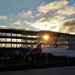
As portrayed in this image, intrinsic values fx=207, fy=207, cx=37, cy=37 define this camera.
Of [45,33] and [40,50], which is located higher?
[45,33]

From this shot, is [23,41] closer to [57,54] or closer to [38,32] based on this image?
[38,32]

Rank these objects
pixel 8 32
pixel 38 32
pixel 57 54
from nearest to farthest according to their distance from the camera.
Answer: pixel 57 54 < pixel 8 32 < pixel 38 32

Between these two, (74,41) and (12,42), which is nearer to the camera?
(12,42)

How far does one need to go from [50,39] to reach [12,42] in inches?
755

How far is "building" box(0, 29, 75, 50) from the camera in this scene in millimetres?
92438

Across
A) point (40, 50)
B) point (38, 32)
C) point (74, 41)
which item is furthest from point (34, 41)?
point (40, 50)

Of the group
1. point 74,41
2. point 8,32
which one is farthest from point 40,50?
point 74,41

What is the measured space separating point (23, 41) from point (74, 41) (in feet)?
101

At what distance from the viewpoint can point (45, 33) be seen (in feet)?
330

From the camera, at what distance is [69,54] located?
46.6 meters

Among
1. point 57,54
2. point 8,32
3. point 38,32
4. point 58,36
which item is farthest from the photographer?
point 58,36

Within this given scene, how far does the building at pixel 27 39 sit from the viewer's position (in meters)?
92.4

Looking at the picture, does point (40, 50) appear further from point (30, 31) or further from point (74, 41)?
point (74, 41)

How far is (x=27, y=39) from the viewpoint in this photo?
99062 millimetres
